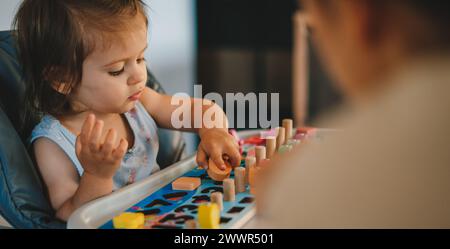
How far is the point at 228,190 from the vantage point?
23.8 inches

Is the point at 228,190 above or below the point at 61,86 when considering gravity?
below

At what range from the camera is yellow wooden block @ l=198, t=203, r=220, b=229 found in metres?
0.52

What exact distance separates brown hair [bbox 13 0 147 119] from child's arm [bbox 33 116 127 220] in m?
0.06

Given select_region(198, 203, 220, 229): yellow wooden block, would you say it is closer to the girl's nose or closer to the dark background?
the girl's nose

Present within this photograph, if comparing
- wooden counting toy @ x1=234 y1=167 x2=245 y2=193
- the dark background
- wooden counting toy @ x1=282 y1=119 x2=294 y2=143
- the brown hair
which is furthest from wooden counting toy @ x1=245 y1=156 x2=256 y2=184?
the dark background

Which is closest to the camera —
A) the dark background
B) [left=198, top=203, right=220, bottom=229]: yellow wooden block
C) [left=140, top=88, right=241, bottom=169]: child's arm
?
[left=198, top=203, right=220, bottom=229]: yellow wooden block

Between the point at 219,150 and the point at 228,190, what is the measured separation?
146 mm

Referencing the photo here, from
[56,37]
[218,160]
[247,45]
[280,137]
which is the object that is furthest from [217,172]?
[247,45]

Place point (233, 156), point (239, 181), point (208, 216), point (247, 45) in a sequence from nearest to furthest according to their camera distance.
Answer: point (208, 216) < point (239, 181) < point (233, 156) < point (247, 45)

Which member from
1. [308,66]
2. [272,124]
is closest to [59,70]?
[272,124]

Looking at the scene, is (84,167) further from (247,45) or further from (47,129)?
(247,45)

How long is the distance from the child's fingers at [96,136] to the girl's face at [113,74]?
12 cm

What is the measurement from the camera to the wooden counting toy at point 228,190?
Result: 23.6 inches

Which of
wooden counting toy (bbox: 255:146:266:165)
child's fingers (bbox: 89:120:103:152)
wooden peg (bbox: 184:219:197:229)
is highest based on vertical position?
child's fingers (bbox: 89:120:103:152)
